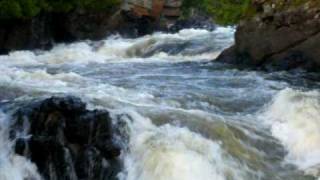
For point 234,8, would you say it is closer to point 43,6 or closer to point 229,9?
point 229,9

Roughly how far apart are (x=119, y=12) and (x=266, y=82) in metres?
22.5

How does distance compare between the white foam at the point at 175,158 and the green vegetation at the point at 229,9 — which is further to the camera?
the green vegetation at the point at 229,9

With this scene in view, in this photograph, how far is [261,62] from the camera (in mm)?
18703

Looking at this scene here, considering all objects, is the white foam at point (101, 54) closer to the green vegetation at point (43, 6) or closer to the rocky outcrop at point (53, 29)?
the rocky outcrop at point (53, 29)

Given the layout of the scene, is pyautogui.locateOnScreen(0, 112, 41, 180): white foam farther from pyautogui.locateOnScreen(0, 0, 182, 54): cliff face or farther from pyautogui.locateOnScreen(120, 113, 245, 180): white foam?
pyautogui.locateOnScreen(0, 0, 182, 54): cliff face

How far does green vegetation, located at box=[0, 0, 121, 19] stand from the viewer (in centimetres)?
2675

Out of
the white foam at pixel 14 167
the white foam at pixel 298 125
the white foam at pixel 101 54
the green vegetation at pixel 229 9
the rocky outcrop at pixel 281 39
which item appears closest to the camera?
the white foam at pixel 14 167

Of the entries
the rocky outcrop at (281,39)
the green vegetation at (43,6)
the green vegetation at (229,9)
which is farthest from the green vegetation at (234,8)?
the green vegetation at (43,6)

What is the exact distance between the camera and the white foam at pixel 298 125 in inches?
434

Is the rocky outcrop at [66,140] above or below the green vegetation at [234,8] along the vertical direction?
below

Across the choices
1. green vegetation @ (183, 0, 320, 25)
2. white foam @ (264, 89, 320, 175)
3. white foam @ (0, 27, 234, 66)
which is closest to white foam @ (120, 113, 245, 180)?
white foam @ (264, 89, 320, 175)

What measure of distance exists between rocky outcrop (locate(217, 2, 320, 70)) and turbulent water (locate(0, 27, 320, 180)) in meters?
0.65

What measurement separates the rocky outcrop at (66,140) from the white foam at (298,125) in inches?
118

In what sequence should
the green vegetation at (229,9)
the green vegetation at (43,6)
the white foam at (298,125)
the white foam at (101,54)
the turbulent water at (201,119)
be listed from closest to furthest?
1. the turbulent water at (201,119)
2. the white foam at (298,125)
3. the green vegetation at (229,9)
4. the white foam at (101,54)
5. the green vegetation at (43,6)
